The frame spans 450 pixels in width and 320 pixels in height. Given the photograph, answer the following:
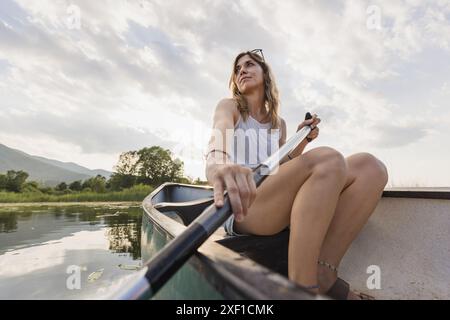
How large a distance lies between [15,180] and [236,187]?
4562 cm

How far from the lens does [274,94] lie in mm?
1866

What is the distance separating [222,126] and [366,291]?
3.88ft

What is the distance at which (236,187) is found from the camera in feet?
2.25

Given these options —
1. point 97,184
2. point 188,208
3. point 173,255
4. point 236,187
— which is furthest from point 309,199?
point 97,184

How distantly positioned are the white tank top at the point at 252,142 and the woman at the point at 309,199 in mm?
32

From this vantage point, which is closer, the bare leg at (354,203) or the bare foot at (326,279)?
the bare foot at (326,279)

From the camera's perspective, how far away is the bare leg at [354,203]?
1187mm

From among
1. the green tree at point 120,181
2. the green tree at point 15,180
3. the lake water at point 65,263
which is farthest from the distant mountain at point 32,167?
the lake water at point 65,263

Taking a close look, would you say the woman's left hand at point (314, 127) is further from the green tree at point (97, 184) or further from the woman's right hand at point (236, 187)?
the green tree at point (97, 184)

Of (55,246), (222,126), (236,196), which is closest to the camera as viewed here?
(236,196)

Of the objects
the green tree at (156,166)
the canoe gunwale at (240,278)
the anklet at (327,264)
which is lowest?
the anklet at (327,264)

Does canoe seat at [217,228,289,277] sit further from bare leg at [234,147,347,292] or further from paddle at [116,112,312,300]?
paddle at [116,112,312,300]
